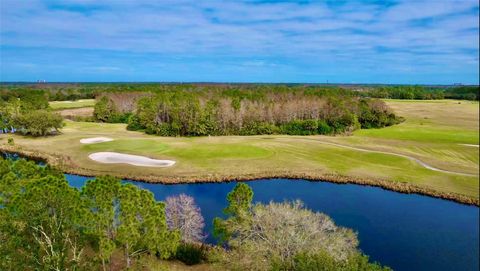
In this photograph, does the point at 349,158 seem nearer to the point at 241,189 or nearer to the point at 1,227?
the point at 241,189

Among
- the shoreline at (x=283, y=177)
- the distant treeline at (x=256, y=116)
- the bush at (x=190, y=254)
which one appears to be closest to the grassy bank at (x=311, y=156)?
the shoreline at (x=283, y=177)

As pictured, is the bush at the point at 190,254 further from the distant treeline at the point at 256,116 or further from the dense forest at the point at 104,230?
the distant treeline at the point at 256,116

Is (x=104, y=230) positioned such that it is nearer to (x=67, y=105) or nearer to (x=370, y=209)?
(x=370, y=209)

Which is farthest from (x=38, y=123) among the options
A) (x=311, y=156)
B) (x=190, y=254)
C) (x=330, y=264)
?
(x=330, y=264)

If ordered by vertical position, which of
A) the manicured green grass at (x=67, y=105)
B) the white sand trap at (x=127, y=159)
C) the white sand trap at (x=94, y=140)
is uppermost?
the manicured green grass at (x=67, y=105)

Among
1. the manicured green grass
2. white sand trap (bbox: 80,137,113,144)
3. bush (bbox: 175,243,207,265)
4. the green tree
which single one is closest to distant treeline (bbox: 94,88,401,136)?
white sand trap (bbox: 80,137,113,144)

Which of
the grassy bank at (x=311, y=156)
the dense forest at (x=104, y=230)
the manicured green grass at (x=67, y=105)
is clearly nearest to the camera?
the dense forest at (x=104, y=230)
